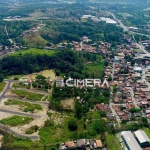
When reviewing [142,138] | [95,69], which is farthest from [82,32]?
[142,138]

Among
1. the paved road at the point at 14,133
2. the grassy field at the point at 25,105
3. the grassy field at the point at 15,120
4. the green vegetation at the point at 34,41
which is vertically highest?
the green vegetation at the point at 34,41

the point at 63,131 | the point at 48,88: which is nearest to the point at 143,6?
the point at 48,88

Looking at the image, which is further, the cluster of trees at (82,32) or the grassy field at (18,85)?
the cluster of trees at (82,32)

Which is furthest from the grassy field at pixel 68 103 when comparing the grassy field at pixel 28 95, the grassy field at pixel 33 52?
the grassy field at pixel 33 52

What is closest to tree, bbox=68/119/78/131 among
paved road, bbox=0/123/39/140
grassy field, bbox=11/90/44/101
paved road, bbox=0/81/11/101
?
paved road, bbox=0/123/39/140

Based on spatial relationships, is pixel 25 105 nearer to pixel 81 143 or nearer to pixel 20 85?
pixel 20 85

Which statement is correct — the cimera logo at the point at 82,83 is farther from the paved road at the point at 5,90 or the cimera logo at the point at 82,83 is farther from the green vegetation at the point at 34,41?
the green vegetation at the point at 34,41
